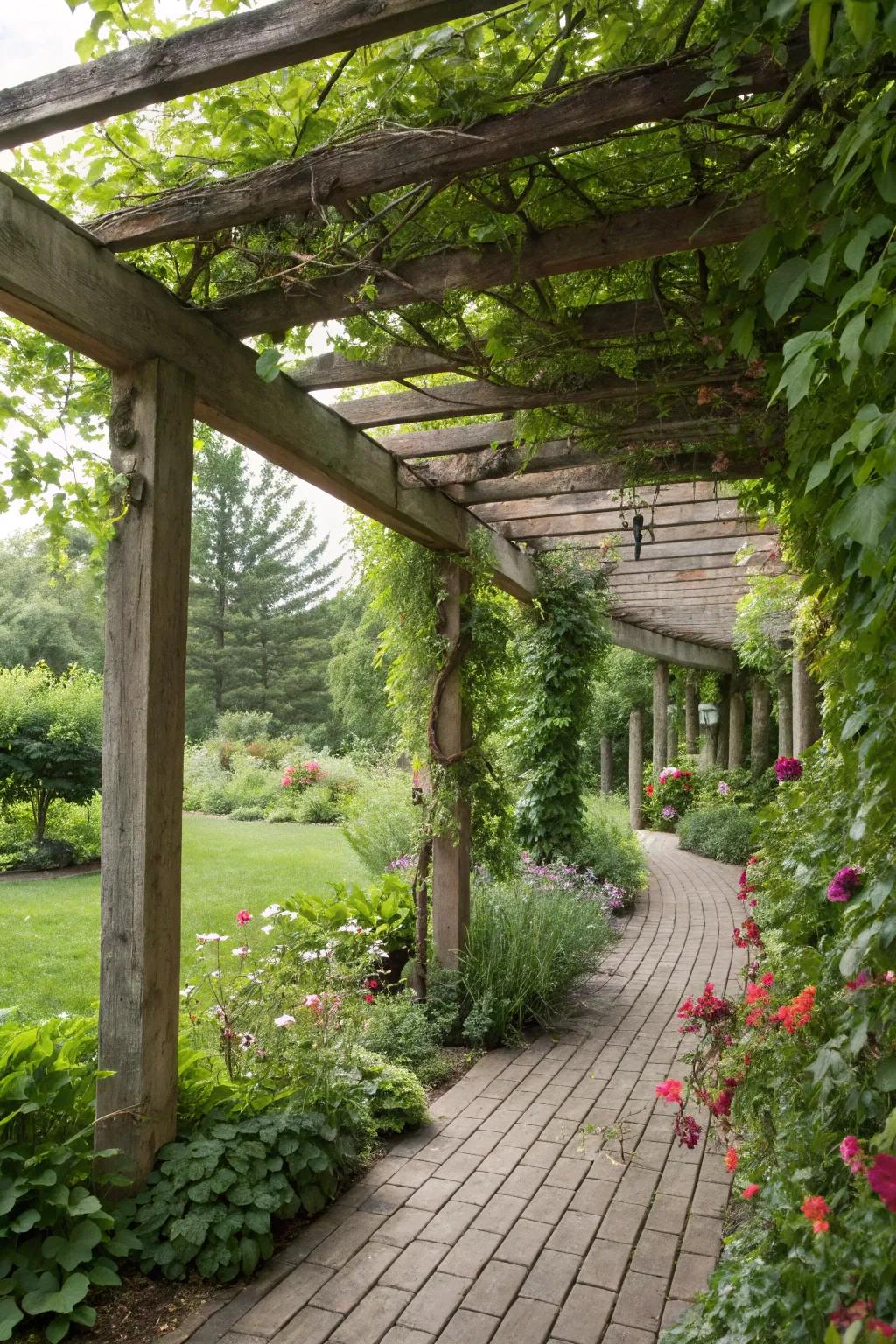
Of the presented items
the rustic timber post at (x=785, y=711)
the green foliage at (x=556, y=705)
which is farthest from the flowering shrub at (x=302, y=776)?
the green foliage at (x=556, y=705)

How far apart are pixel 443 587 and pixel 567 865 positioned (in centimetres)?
310

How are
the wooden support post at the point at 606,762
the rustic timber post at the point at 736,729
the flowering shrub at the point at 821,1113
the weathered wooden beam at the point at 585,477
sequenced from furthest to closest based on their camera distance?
the wooden support post at the point at 606,762 < the rustic timber post at the point at 736,729 < the weathered wooden beam at the point at 585,477 < the flowering shrub at the point at 821,1113

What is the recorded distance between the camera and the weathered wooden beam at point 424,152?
6.22 feet

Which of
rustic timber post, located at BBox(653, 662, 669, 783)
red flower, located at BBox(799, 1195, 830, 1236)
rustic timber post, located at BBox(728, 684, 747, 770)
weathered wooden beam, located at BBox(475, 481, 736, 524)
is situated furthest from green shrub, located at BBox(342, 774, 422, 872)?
rustic timber post, located at BBox(728, 684, 747, 770)

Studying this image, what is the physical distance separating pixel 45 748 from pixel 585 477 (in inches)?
266

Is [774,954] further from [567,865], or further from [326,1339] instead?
[567,865]

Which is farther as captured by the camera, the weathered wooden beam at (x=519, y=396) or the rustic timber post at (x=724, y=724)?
the rustic timber post at (x=724, y=724)

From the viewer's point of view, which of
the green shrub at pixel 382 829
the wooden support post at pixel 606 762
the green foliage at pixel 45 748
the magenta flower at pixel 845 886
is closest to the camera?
the magenta flower at pixel 845 886

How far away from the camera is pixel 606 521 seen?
5742 millimetres

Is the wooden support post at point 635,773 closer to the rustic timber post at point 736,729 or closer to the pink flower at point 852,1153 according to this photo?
the rustic timber post at point 736,729

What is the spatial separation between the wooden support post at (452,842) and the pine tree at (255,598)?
2351 centimetres

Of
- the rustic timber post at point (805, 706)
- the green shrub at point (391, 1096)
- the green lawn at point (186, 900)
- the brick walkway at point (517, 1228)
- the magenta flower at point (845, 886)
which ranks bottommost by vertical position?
the green lawn at point (186, 900)

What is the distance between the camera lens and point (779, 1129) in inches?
79.9

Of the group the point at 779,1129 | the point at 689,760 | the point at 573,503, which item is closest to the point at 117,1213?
the point at 779,1129
